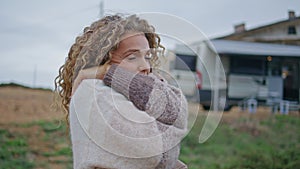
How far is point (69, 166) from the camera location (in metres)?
4.57

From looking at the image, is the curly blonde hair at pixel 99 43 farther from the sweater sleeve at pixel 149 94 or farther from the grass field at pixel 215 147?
the grass field at pixel 215 147

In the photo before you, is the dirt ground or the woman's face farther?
the dirt ground

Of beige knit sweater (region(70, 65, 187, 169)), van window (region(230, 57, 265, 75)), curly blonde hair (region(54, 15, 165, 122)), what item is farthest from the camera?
van window (region(230, 57, 265, 75))

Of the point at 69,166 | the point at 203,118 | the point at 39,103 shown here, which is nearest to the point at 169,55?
the point at 203,118

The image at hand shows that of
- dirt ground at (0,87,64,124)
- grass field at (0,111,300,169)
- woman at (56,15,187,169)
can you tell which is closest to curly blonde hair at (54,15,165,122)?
woman at (56,15,187,169)

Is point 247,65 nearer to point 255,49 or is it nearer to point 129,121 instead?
point 255,49

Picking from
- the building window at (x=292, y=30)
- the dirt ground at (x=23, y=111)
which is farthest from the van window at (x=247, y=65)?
the dirt ground at (x=23, y=111)

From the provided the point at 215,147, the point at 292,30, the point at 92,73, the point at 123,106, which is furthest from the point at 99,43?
the point at 292,30

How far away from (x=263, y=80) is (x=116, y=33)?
9978mm

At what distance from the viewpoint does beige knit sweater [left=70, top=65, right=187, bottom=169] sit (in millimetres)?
790

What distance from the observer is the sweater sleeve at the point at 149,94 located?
2.65 ft

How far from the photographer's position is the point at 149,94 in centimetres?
81

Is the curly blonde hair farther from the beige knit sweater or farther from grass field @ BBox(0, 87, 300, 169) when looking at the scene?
grass field @ BBox(0, 87, 300, 169)

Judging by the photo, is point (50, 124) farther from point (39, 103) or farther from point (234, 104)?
point (234, 104)
